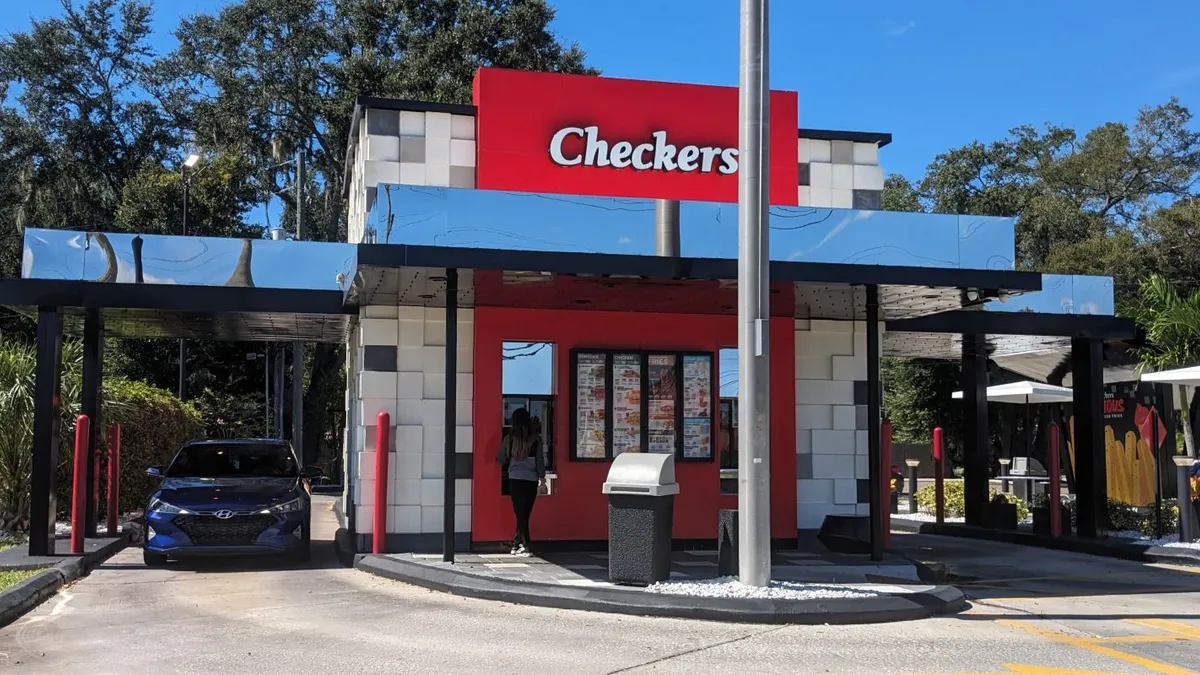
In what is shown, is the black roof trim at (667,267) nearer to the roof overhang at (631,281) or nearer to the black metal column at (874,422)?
the roof overhang at (631,281)

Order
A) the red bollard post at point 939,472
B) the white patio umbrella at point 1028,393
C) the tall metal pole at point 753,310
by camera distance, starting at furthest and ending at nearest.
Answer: the white patio umbrella at point 1028,393, the red bollard post at point 939,472, the tall metal pole at point 753,310

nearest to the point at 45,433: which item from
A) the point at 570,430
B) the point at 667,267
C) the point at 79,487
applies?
the point at 79,487

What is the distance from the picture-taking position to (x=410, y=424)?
12820mm

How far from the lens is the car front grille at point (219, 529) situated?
1188 cm

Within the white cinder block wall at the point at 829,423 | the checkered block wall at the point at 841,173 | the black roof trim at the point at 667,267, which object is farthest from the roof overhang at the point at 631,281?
the checkered block wall at the point at 841,173

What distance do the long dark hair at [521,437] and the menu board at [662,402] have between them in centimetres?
177

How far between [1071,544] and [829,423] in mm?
3955

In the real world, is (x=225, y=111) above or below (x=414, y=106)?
above

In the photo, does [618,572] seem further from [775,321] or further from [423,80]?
[423,80]

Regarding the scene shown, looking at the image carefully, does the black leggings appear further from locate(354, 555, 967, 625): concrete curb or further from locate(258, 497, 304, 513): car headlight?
locate(258, 497, 304, 513): car headlight

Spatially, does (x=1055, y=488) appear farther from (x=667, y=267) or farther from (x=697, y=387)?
(x=667, y=267)

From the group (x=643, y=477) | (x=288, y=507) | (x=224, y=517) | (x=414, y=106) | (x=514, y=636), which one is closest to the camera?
(x=514, y=636)

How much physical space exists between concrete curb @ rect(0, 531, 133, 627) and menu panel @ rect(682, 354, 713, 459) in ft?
22.7

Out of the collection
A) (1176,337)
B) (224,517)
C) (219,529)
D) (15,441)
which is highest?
(1176,337)
